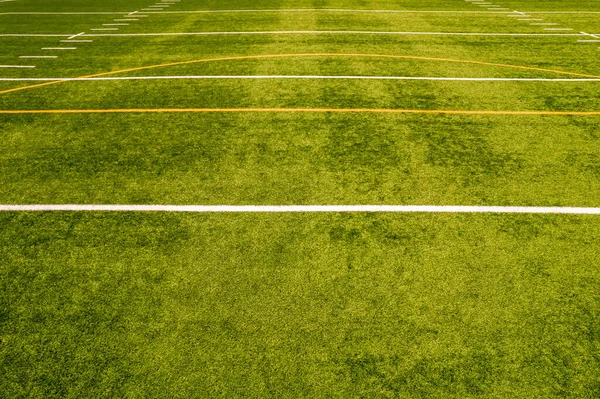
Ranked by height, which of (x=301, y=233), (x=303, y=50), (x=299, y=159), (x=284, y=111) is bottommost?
(x=301, y=233)

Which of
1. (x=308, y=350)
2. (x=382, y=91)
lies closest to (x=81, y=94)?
(x=382, y=91)

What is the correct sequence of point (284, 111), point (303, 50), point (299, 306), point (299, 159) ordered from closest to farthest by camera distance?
point (299, 306) < point (299, 159) < point (284, 111) < point (303, 50)

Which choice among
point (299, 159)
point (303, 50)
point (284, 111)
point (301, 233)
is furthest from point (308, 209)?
point (303, 50)

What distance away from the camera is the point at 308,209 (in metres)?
4.67

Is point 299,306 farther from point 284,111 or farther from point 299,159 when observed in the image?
point 284,111

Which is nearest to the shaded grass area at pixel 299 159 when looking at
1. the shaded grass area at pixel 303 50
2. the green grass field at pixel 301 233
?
the green grass field at pixel 301 233

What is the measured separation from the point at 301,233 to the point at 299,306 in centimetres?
91

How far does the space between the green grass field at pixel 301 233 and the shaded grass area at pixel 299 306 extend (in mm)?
15

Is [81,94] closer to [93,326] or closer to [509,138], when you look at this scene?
[93,326]

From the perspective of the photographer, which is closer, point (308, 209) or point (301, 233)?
point (301, 233)

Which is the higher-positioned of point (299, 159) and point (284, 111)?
point (284, 111)

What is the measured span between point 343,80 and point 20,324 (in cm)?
594

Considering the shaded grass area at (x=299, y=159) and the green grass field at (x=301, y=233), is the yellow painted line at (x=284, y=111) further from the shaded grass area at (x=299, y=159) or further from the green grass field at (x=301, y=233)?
the shaded grass area at (x=299, y=159)

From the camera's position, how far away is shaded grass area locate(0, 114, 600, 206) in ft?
16.0
